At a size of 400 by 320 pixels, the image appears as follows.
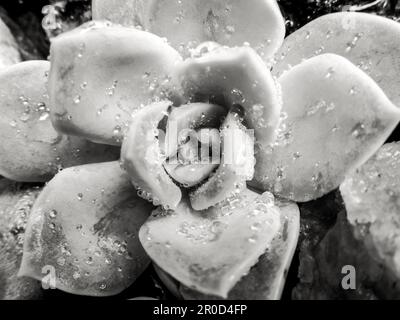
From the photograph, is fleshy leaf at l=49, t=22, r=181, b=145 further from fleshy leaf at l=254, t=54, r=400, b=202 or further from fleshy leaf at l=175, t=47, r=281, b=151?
fleshy leaf at l=254, t=54, r=400, b=202

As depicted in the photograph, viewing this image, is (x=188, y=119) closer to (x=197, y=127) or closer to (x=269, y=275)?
(x=197, y=127)

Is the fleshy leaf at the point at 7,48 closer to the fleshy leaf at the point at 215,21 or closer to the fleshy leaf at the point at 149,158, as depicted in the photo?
the fleshy leaf at the point at 215,21

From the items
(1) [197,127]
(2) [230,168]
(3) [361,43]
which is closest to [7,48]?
(1) [197,127]

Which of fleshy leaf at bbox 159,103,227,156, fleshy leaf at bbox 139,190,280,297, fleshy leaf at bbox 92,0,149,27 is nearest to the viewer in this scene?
fleshy leaf at bbox 139,190,280,297

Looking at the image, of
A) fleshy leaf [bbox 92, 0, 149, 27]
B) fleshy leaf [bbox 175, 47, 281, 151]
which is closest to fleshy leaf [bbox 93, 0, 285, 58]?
fleshy leaf [bbox 92, 0, 149, 27]

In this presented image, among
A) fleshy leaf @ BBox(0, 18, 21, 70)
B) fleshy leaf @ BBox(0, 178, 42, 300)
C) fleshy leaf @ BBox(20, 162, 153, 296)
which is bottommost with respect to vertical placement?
fleshy leaf @ BBox(0, 178, 42, 300)

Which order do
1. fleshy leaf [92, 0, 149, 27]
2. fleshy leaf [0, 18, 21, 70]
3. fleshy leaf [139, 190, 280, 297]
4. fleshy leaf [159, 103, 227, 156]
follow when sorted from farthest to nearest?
fleshy leaf [0, 18, 21, 70] < fleshy leaf [92, 0, 149, 27] < fleshy leaf [159, 103, 227, 156] < fleshy leaf [139, 190, 280, 297]

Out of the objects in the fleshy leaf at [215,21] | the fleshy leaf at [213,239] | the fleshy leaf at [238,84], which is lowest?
the fleshy leaf at [213,239]

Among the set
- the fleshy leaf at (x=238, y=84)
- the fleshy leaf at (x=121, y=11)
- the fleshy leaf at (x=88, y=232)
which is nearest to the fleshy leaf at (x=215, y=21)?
the fleshy leaf at (x=121, y=11)
